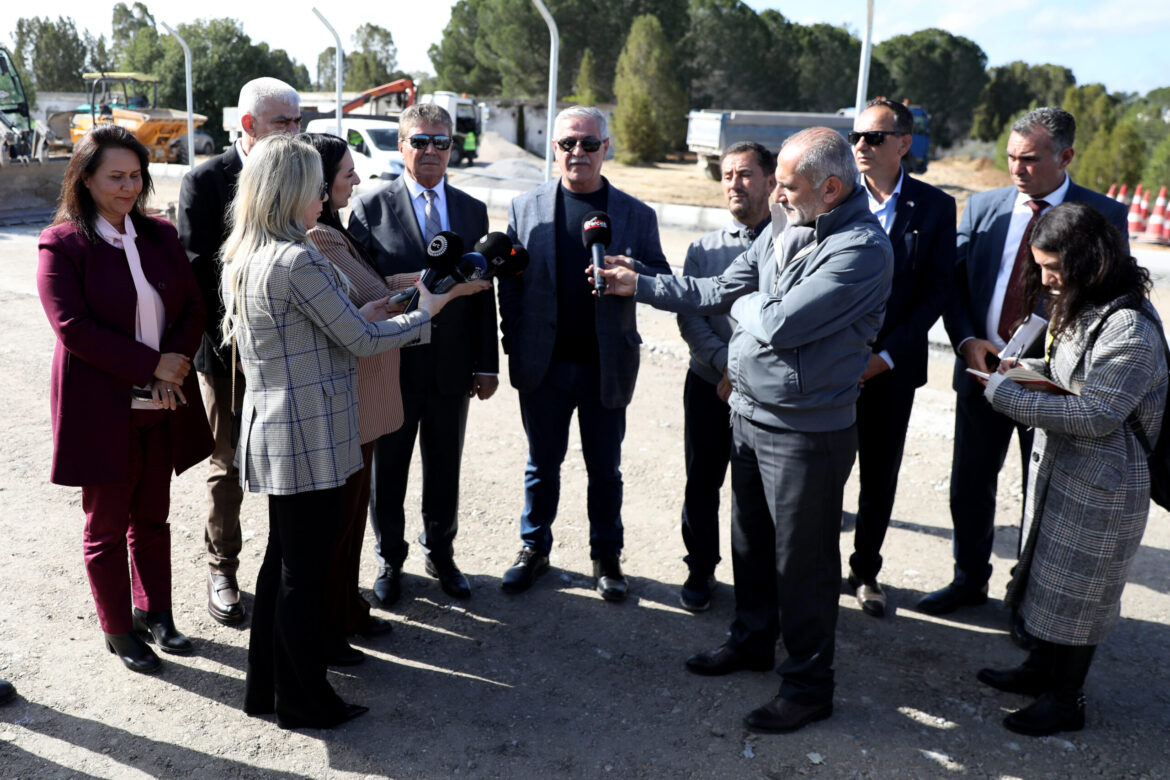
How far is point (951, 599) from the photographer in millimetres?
4281

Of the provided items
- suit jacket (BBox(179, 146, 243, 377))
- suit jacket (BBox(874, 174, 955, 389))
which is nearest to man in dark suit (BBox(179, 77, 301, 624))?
suit jacket (BBox(179, 146, 243, 377))

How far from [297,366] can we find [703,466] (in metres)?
1.95

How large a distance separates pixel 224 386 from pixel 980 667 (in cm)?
330

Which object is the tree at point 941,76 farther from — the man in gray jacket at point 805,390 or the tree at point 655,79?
the man in gray jacket at point 805,390

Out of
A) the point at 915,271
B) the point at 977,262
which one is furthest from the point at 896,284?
the point at 977,262

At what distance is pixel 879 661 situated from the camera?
3.84m

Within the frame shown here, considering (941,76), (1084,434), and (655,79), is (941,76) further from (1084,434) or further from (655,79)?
(1084,434)

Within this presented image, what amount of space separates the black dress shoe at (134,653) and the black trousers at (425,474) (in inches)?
40.4

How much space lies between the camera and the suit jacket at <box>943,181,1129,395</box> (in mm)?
4133

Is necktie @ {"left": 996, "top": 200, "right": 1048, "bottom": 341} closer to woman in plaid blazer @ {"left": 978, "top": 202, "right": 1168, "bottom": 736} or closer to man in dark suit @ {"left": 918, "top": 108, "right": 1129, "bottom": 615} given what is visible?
man in dark suit @ {"left": 918, "top": 108, "right": 1129, "bottom": 615}

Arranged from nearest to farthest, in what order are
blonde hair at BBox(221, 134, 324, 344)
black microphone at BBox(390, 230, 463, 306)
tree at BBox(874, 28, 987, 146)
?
blonde hair at BBox(221, 134, 324, 344)
black microphone at BBox(390, 230, 463, 306)
tree at BBox(874, 28, 987, 146)

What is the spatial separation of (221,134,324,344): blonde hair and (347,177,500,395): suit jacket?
42.0 inches

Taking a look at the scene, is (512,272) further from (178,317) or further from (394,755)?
(394,755)

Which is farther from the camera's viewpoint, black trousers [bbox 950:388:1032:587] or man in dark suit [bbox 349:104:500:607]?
black trousers [bbox 950:388:1032:587]
